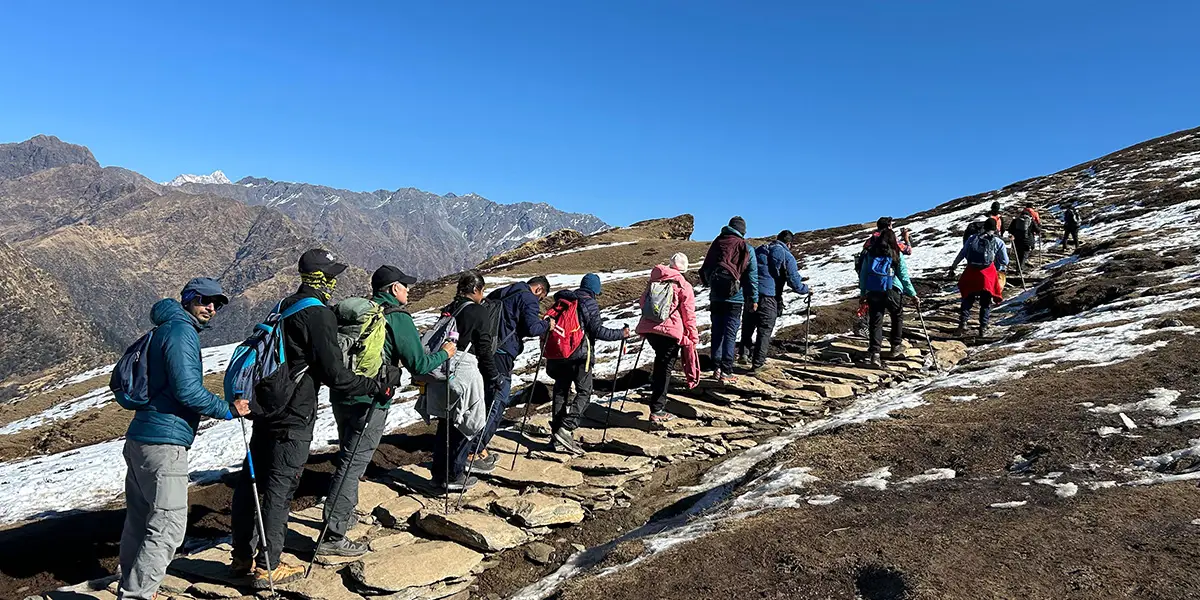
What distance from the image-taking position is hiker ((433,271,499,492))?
9227mm

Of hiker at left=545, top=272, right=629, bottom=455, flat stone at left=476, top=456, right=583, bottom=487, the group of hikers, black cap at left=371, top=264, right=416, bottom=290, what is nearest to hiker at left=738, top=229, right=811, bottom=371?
the group of hikers

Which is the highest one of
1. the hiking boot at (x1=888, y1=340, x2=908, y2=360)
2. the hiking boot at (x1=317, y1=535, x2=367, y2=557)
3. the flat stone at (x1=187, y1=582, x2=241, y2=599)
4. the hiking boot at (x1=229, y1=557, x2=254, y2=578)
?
the hiking boot at (x1=888, y1=340, x2=908, y2=360)

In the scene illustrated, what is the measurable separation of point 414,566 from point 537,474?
9.58ft

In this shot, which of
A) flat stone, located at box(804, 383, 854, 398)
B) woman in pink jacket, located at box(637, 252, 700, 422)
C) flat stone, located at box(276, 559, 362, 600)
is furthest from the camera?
flat stone, located at box(804, 383, 854, 398)

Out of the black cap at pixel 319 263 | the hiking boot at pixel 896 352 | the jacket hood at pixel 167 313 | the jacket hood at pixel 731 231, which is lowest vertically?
the hiking boot at pixel 896 352

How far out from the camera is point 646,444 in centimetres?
1151

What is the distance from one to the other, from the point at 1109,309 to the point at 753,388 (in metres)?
9.41

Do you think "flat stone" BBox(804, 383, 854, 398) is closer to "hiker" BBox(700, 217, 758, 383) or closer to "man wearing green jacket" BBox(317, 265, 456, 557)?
"hiker" BBox(700, 217, 758, 383)

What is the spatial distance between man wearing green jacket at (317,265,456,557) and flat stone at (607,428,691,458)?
4.33m

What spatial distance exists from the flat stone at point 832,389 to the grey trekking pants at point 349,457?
29.9 ft

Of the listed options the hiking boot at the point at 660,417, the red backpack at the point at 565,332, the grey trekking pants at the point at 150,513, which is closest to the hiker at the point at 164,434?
the grey trekking pants at the point at 150,513

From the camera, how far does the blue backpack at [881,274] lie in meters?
14.1

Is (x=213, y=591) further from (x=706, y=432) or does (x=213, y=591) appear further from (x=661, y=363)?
(x=706, y=432)

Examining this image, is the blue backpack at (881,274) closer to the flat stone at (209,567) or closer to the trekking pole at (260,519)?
the trekking pole at (260,519)
